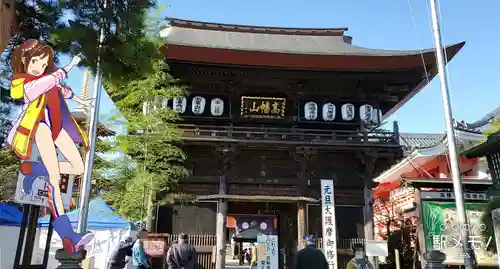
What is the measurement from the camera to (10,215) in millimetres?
8297

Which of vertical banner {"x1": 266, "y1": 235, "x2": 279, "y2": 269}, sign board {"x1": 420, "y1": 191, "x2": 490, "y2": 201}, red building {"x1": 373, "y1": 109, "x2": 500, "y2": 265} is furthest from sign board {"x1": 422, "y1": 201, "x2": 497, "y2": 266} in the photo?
vertical banner {"x1": 266, "y1": 235, "x2": 279, "y2": 269}

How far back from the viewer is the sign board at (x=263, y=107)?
13273mm

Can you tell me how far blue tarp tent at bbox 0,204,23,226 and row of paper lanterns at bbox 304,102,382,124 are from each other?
874cm

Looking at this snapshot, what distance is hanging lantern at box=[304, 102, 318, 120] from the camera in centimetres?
1331

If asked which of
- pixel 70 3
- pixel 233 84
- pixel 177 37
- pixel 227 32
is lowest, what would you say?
pixel 70 3

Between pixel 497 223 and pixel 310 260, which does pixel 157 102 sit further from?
pixel 497 223

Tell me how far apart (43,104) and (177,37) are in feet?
31.9

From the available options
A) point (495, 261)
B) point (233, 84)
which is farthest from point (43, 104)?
point (495, 261)

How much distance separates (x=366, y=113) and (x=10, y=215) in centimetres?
1065

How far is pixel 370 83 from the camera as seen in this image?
1362 cm

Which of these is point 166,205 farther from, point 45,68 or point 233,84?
point 45,68

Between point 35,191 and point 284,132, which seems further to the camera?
point 284,132

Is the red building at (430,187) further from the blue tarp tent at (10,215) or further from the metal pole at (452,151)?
the blue tarp tent at (10,215)

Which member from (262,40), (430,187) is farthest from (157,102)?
(430,187)
